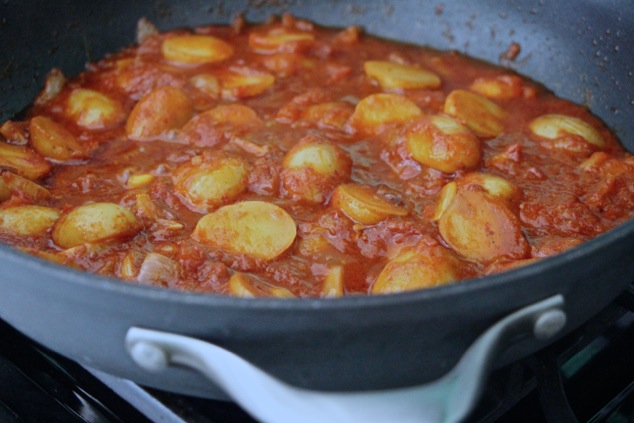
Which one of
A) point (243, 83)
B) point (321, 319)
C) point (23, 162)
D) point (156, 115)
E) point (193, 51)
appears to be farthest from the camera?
point (193, 51)

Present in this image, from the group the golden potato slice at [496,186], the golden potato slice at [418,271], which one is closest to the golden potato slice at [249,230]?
the golden potato slice at [418,271]

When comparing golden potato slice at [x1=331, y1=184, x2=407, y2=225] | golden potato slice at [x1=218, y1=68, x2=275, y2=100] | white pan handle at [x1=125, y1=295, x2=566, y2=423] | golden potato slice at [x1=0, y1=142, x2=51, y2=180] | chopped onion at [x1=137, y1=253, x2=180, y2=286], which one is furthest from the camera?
golden potato slice at [x1=218, y1=68, x2=275, y2=100]

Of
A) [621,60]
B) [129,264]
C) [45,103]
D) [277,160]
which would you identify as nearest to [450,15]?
[621,60]

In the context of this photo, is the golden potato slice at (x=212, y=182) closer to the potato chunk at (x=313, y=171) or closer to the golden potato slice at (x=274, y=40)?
the potato chunk at (x=313, y=171)

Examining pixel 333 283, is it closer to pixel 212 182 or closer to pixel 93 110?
pixel 212 182

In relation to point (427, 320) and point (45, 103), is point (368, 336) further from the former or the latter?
point (45, 103)

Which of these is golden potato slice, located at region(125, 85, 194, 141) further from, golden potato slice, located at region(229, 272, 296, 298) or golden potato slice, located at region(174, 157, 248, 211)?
golden potato slice, located at region(229, 272, 296, 298)

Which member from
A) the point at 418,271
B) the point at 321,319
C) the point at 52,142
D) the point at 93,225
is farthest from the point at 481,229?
the point at 52,142

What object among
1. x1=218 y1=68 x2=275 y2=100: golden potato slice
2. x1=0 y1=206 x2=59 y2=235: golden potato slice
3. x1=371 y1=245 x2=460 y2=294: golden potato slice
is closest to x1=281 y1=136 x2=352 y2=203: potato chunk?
x1=371 y1=245 x2=460 y2=294: golden potato slice
